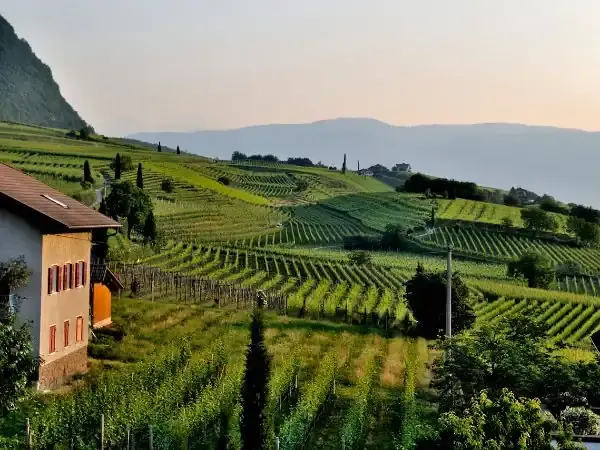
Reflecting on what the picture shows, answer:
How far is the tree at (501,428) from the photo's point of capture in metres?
13.7

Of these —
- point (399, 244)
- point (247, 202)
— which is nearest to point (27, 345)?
point (399, 244)

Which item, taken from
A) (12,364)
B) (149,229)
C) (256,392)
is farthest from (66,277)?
(149,229)

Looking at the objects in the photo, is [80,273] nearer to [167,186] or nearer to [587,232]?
[167,186]

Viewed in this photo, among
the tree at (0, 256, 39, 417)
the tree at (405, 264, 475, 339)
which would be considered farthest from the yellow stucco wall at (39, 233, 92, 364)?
the tree at (405, 264, 475, 339)

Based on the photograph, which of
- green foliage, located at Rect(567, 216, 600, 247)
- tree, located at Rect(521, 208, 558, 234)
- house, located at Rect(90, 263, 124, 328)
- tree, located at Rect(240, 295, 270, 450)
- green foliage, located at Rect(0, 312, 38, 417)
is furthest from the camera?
tree, located at Rect(521, 208, 558, 234)

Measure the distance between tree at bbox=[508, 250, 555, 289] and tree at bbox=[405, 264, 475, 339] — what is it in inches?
1148

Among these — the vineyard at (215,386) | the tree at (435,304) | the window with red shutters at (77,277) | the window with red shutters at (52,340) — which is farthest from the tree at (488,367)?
the tree at (435,304)

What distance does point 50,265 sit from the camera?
2492 centimetres

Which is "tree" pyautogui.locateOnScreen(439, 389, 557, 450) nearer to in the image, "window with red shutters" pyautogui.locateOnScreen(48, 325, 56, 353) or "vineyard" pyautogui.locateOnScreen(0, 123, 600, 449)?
"vineyard" pyautogui.locateOnScreen(0, 123, 600, 449)

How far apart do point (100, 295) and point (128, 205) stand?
808 inches

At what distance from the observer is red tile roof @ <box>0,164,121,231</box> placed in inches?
942

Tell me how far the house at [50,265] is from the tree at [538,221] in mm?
72671

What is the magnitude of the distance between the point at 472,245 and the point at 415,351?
2010 inches

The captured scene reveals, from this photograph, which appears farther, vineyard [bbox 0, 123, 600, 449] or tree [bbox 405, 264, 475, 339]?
tree [bbox 405, 264, 475, 339]
